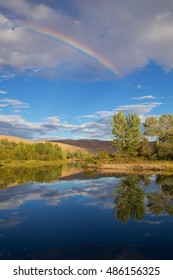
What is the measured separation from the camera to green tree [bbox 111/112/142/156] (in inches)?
3100

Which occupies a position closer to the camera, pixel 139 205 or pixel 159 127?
pixel 139 205

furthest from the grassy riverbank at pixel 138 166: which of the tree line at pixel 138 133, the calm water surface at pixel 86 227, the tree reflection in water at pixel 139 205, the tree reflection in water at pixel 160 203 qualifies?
the calm water surface at pixel 86 227

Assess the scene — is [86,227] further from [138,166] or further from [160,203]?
[138,166]

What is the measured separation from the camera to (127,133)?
80000mm

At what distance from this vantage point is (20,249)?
11305mm

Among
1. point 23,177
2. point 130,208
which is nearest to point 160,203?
point 130,208

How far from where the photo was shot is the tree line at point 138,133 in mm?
75375

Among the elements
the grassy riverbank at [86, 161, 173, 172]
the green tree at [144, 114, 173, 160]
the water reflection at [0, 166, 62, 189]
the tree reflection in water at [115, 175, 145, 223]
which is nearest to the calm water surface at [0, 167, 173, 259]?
the tree reflection in water at [115, 175, 145, 223]

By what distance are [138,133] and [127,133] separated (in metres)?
3.07

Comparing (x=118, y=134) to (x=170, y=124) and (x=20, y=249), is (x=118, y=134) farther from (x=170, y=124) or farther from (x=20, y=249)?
(x=20, y=249)

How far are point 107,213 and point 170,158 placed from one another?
185ft

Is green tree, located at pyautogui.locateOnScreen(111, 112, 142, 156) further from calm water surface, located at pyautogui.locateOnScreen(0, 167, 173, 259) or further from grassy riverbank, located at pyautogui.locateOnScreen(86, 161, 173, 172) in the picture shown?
calm water surface, located at pyautogui.locateOnScreen(0, 167, 173, 259)

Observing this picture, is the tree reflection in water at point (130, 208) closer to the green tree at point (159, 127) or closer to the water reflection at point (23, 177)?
the water reflection at point (23, 177)
